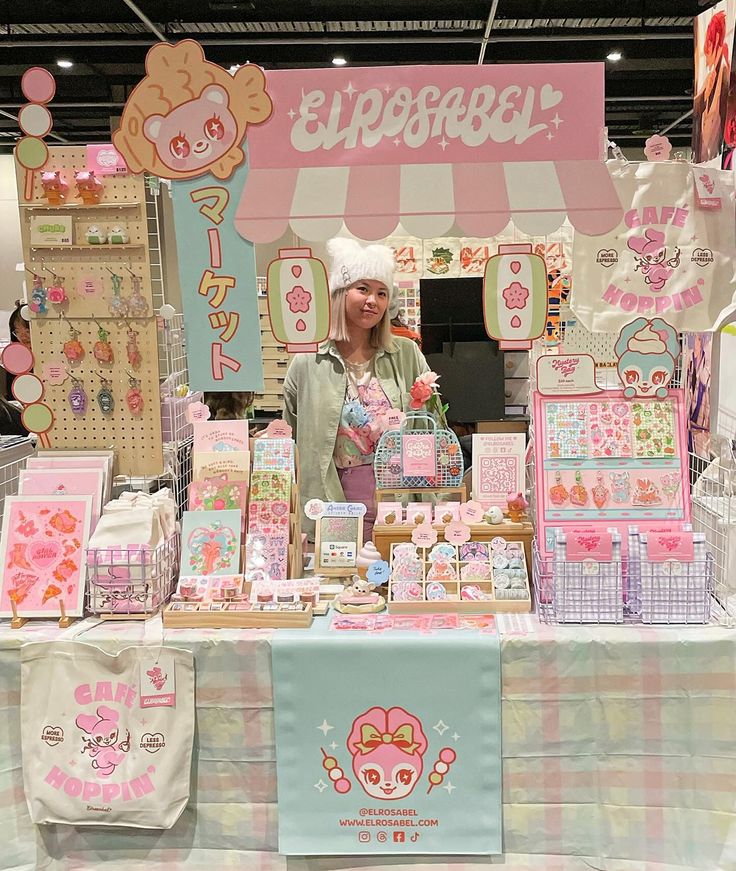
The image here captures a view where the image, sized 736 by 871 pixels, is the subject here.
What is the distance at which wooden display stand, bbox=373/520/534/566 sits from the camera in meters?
2.14

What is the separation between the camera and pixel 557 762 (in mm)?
1909

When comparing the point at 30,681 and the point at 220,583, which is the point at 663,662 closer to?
the point at 220,583

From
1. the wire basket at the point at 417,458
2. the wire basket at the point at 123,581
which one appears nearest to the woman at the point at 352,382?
the wire basket at the point at 417,458

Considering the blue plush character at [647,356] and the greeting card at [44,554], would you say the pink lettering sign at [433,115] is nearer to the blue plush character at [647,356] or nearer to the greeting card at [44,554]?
the blue plush character at [647,356]

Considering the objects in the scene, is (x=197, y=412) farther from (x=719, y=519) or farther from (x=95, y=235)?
(x=719, y=519)

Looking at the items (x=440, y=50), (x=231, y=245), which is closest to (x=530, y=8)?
(x=440, y=50)

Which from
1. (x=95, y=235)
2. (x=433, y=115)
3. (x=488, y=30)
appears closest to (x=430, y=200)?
(x=433, y=115)

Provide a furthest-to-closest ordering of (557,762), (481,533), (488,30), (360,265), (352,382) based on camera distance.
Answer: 1. (488,30)
2. (352,382)
3. (360,265)
4. (481,533)
5. (557,762)

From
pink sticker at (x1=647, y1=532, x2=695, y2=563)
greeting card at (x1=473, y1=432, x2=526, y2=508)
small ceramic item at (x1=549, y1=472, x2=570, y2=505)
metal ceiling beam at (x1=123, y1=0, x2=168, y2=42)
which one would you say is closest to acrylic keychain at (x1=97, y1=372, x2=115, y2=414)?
greeting card at (x1=473, y1=432, x2=526, y2=508)

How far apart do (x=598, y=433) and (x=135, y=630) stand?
1293mm

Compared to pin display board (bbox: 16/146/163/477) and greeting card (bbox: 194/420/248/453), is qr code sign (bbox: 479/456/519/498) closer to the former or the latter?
greeting card (bbox: 194/420/248/453)

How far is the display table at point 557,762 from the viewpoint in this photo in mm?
1876

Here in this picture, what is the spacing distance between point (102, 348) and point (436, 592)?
115 centimetres

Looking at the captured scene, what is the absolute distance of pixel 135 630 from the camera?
198 cm
